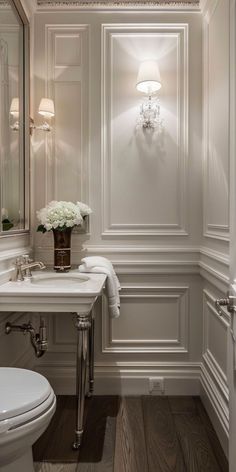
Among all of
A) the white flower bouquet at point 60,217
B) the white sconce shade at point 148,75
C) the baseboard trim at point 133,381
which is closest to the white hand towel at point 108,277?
the white flower bouquet at point 60,217

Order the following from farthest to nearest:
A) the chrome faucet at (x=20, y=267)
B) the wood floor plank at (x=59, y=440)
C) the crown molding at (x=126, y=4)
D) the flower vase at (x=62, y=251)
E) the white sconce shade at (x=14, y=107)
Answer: the crown molding at (x=126, y=4)
the flower vase at (x=62, y=251)
the white sconce shade at (x=14, y=107)
the chrome faucet at (x=20, y=267)
the wood floor plank at (x=59, y=440)

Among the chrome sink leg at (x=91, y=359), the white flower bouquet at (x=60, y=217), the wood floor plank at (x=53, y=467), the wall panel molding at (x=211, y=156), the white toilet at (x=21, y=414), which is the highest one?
the wall panel molding at (x=211, y=156)

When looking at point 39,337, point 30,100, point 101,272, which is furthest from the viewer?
point 30,100

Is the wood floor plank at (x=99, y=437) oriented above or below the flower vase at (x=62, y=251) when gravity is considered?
below

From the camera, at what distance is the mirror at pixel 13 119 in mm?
1783

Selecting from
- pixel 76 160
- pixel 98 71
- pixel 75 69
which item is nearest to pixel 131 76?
pixel 98 71

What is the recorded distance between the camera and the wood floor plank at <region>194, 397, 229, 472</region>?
1587mm

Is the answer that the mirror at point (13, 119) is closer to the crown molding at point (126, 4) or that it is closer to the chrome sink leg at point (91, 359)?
the crown molding at point (126, 4)

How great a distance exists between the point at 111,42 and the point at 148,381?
2260mm

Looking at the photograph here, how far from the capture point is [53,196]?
2.22m

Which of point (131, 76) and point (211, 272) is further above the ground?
point (131, 76)

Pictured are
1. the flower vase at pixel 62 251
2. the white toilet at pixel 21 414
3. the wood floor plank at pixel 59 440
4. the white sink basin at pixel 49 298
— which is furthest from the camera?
the flower vase at pixel 62 251

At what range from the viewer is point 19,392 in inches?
41.5

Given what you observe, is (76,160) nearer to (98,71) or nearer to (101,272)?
(98,71)
